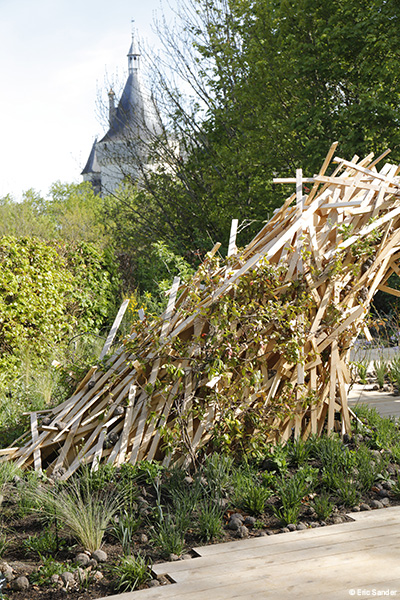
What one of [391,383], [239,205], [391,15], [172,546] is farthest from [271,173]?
[172,546]

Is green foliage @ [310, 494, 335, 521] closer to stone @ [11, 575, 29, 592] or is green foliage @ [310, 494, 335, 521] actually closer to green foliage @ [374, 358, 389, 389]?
stone @ [11, 575, 29, 592]

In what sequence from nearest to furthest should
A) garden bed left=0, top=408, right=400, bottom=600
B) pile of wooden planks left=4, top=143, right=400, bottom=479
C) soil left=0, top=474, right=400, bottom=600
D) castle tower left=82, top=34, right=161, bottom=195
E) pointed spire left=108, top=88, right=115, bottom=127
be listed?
1. soil left=0, top=474, right=400, bottom=600
2. garden bed left=0, top=408, right=400, bottom=600
3. pile of wooden planks left=4, top=143, right=400, bottom=479
4. castle tower left=82, top=34, right=161, bottom=195
5. pointed spire left=108, top=88, right=115, bottom=127

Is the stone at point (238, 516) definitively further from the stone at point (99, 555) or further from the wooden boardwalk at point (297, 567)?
the stone at point (99, 555)

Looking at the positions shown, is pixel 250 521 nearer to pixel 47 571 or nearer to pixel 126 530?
pixel 126 530

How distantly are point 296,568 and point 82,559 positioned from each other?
3.05 feet

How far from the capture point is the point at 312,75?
12664 mm

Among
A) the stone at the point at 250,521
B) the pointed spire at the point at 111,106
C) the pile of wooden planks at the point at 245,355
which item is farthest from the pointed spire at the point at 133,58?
the stone at the point at 250,521

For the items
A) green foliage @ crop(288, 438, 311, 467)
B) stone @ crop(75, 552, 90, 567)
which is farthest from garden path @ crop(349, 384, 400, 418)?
stone @ crop(75, 552, 90, 567)

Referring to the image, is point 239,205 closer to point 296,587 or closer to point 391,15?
point 391,15

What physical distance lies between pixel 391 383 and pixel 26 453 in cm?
426

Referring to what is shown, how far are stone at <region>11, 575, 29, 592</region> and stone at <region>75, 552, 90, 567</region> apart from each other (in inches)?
9.3

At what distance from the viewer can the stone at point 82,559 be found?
2.49 meters

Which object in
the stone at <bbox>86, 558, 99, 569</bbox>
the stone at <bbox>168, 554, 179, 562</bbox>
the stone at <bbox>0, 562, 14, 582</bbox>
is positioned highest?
the stone at <bbox>0, 562, 14, 582</bbox>

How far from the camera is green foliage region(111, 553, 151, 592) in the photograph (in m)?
2.32
